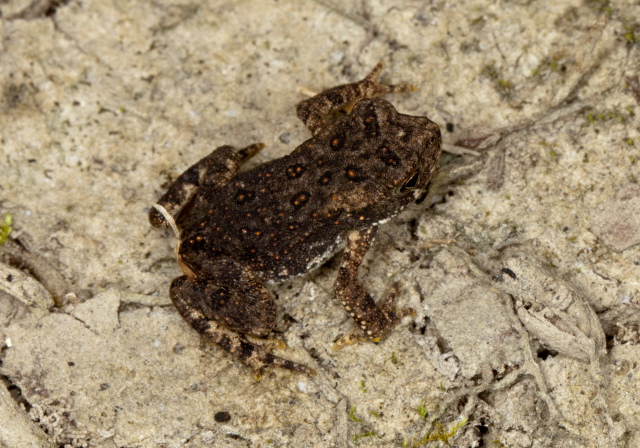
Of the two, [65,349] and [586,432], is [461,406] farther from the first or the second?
[65,349]

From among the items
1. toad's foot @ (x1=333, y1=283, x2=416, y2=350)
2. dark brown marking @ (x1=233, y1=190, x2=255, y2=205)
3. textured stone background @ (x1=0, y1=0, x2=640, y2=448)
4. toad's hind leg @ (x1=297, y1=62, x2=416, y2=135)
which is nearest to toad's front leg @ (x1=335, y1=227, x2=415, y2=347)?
toad's foot @ (x1=333, y1=283, x2=416, y2=350)

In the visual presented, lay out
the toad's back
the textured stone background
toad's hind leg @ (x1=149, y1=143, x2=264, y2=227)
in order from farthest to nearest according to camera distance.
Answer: toad's hind leg @ (x1=149, y1=143, x2=264, y2=227), the toad's back, the textured stone background

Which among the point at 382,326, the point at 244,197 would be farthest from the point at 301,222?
the point at 382,326

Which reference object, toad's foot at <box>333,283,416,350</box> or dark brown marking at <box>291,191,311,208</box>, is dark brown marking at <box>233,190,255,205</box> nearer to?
dark brown marking at <box>291,191,311,208</box>

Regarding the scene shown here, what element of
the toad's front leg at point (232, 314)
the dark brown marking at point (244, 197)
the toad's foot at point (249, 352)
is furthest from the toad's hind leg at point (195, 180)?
the toad's foot at point (249, 352)

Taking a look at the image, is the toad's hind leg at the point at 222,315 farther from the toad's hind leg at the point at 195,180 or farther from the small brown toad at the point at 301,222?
the toad's hind leg at the point at 195,180
